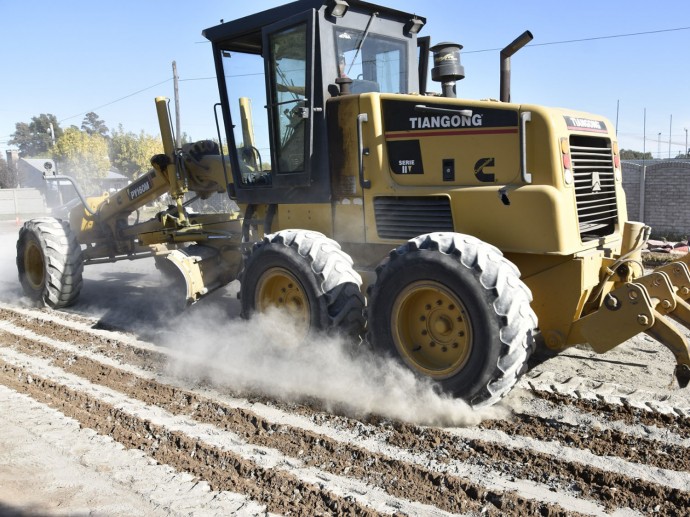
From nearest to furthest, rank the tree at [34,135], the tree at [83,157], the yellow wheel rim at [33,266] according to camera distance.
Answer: the yellow wheel rim at [33,266], the tree at [83,157], the tree at [34,135]

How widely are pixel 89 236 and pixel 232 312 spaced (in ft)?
A: 9.72

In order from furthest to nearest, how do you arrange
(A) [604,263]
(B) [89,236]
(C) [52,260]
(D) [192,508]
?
1. (B) [89,236]
2. (C) [52,260]
3. (A) [604,263]
4. (D) [192,508]

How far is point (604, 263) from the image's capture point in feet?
15.7

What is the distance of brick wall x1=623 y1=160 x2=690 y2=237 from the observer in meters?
14.7

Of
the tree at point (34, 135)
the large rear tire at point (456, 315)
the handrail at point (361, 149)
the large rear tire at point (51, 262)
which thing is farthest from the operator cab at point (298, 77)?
the tree at point (34, 135)

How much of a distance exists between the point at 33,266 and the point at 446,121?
22.1 feet

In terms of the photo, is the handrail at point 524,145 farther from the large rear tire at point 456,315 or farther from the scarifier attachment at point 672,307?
the scarifier attachment at point 672,307

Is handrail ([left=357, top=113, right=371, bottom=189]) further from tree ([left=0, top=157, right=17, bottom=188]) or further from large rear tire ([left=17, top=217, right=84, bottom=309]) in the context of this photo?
tree ([left=0, top=157, right=17, bottom=188])

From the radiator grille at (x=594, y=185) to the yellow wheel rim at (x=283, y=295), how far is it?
93.4 inches

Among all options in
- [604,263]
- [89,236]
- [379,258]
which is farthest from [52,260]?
[604,263]

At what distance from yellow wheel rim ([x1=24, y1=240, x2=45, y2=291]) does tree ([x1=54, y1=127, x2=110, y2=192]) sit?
43.5 meters

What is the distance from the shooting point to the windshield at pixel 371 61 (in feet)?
18.3

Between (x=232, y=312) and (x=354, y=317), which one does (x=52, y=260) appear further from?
(x=354, y=317)

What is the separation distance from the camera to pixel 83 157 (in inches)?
1975
